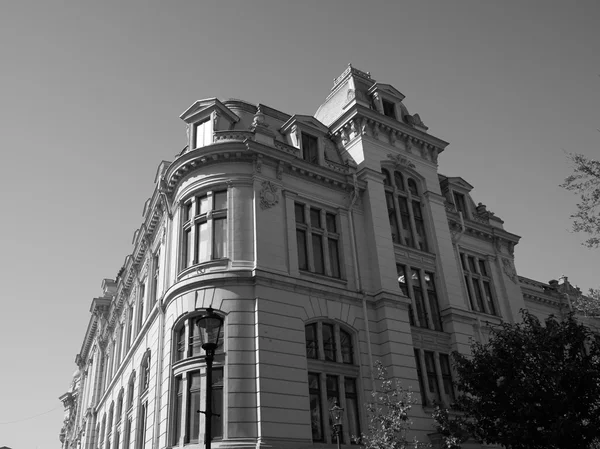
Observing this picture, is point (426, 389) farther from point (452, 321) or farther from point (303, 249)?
point (303, 249)

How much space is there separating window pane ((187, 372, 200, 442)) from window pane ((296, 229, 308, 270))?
745 centimetres

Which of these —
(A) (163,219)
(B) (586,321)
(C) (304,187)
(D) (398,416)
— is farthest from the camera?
(B) (586,321)

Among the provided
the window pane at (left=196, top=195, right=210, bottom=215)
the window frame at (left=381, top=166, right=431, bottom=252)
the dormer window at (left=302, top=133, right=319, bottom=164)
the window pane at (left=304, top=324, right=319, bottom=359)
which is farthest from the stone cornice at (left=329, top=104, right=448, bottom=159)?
the window pane at (left=304, top=324, right=319, bottom=359)

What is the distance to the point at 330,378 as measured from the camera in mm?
25719

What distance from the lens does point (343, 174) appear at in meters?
31.5

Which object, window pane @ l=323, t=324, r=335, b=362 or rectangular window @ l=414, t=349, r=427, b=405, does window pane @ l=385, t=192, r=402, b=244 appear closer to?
rectangular window @ l=414, t=349, r=427, b=405

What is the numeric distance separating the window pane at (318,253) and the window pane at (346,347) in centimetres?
337

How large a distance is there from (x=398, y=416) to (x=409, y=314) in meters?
8.89

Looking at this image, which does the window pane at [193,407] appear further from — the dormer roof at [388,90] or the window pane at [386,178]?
the dormer roof at [388,90]

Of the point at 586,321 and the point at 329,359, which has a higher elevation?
the point at 586,321

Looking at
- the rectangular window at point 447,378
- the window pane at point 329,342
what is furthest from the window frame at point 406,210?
the window pane at point 329,342

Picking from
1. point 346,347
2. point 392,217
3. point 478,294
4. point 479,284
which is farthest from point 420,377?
point 479,284

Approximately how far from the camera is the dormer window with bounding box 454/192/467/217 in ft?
129

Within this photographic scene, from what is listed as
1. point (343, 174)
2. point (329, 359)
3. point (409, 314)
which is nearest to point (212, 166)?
point (343, 174)
